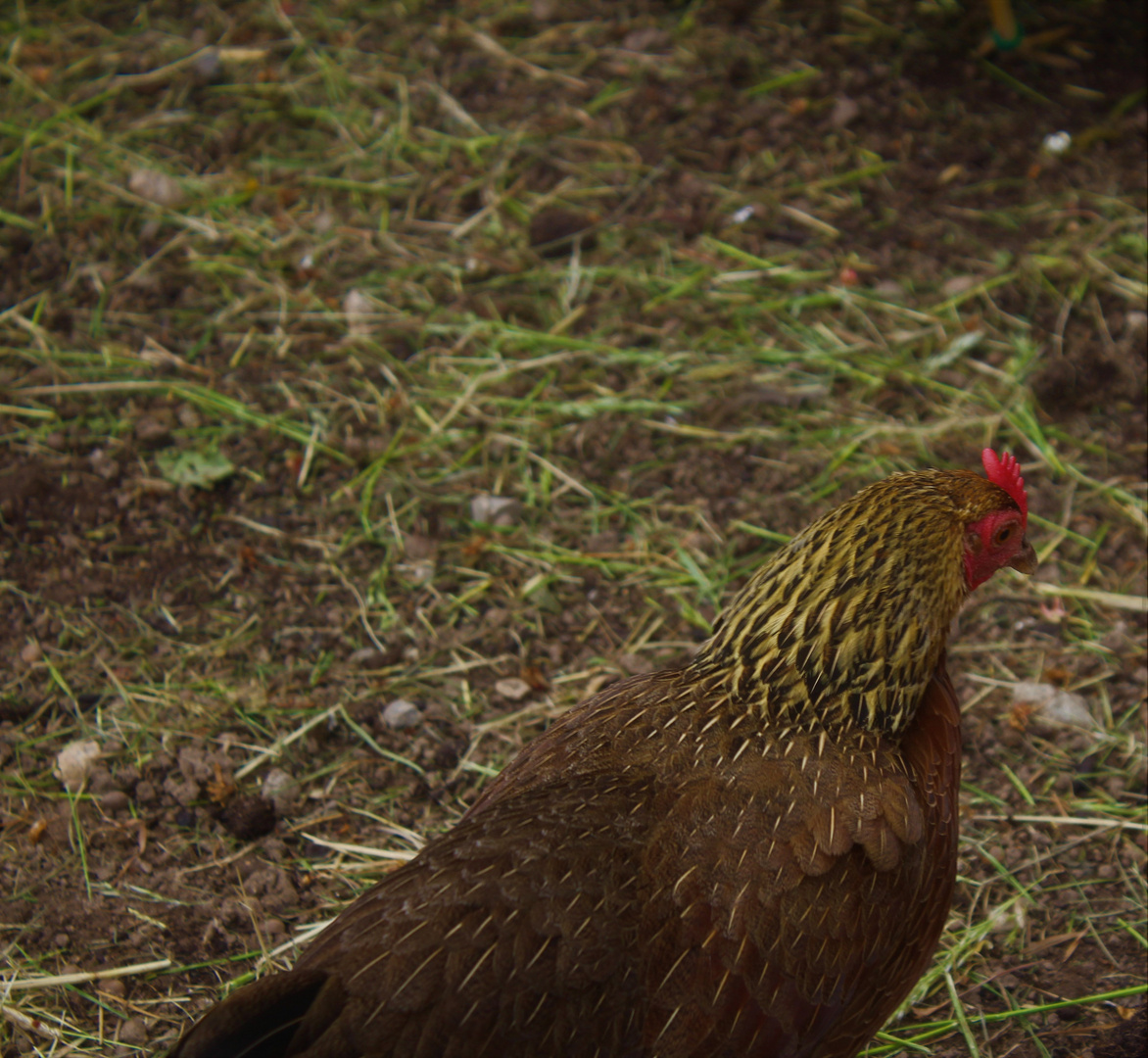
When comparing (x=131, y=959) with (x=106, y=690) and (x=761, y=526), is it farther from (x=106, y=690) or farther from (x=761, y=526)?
(x=761, y=526)

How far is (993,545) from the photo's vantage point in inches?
101

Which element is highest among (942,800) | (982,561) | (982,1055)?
(982,561)

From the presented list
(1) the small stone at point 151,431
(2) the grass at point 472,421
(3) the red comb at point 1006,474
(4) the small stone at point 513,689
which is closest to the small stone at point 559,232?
(2) the grass at point 472,421

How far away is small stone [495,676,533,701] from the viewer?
338cm

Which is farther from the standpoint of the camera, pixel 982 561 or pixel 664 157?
pixel 664 157

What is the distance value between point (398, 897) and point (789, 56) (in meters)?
4.68

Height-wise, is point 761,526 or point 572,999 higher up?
point 572,999

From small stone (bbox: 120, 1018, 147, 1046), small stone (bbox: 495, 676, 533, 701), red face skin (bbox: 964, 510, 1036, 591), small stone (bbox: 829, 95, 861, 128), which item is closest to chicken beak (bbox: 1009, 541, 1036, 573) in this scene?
red face skin (bbox: 964, 510, 1036, 591)

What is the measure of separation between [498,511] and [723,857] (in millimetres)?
1914

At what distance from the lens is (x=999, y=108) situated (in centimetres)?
520

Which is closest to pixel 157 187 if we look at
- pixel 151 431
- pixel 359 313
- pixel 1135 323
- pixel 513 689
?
pixel 359 313

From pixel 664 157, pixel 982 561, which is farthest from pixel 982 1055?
pixel 664 157

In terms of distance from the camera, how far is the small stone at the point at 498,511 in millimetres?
3838

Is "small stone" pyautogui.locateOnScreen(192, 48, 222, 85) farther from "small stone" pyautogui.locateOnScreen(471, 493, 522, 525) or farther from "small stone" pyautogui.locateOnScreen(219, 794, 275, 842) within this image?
"small stone" pyautogui.locateOnScreen(219, 794, 275, 842)
